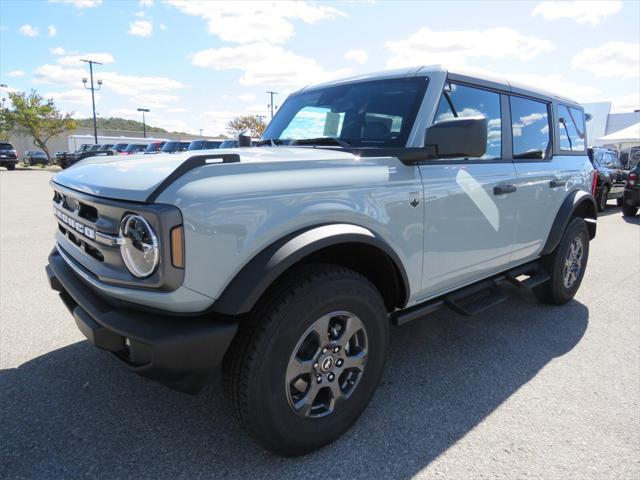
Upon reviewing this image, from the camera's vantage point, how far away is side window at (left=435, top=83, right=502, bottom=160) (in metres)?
2.82

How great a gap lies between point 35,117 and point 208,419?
51.0 meters

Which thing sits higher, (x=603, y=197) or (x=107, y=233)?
(x=107, y=233)

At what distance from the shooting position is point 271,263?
1.85 metres

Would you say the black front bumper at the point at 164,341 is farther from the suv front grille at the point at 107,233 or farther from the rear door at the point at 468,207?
the rear door at the point at 468,207

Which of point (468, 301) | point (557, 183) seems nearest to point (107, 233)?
point (468, 301)

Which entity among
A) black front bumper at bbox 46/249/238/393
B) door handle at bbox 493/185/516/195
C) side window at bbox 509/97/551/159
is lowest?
black front bumper at bbox 46/249/238/393

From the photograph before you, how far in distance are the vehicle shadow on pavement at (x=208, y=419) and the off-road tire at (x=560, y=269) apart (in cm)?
85

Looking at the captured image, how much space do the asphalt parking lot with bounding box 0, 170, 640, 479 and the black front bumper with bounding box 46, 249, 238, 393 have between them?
581mm

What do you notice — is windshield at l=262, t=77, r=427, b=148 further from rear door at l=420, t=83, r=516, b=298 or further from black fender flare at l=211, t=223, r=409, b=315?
black fender flare at l=211, t=223, r=409, b=315

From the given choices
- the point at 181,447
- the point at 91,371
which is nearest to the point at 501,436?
the point at 181,447

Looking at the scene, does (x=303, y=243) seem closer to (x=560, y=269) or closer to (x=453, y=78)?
(x=453, y=78)

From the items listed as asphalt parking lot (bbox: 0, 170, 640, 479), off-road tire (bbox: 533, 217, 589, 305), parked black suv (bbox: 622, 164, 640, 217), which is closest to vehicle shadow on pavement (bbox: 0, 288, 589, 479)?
asphalt parking lot (bbox: 0, 170, 640, 479)

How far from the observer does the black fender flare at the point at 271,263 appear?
5.90ft

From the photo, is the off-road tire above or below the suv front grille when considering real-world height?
below
